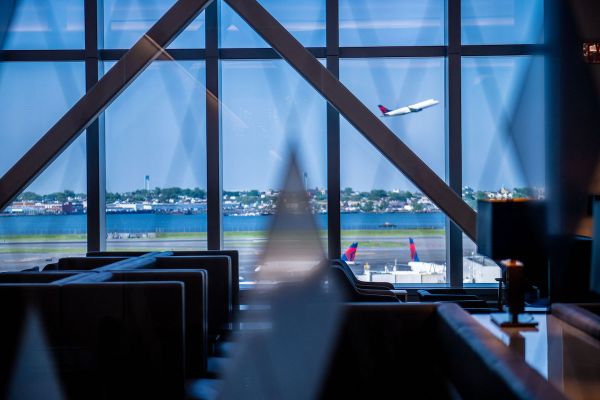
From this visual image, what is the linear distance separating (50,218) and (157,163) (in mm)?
1486

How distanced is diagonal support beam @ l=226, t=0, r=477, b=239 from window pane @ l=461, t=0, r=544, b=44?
1.76m

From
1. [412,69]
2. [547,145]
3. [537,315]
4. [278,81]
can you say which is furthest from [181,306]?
[547,145]

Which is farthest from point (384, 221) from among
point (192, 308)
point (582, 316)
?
point (582, 316)

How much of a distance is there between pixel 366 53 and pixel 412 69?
567 millimetres

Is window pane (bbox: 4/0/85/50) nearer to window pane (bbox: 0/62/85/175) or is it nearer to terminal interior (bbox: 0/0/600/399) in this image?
terminal interior (bbox: 0/0/600/399)

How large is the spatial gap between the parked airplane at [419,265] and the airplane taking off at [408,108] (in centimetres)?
153

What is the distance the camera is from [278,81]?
597 centimetres

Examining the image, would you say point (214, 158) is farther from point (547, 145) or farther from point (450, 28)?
point (547, 145)

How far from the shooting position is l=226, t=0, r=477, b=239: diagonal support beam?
4.91 meters

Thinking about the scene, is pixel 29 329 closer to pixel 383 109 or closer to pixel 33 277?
pixel 33 277

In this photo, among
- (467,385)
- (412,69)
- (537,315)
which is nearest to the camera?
(467,385)

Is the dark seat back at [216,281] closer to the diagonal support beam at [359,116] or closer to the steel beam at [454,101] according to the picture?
the diagonal support beam at [359,116]

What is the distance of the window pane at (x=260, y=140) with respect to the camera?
588 cm

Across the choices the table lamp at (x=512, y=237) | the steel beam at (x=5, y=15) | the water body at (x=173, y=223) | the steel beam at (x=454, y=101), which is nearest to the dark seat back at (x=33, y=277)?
the table lamp at (x=512, y=237)
